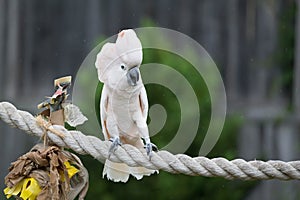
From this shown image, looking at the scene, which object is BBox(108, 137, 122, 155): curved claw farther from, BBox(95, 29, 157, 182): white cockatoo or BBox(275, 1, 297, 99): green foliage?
BBox(275, 1, 297, 99): green foliage

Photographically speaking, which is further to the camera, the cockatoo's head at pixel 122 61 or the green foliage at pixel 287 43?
the green foliage at pixel 287 43

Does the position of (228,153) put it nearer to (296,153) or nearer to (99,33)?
(296,153)

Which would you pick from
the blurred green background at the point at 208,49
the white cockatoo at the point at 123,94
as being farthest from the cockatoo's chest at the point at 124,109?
the blurred green background at the point at 208,49

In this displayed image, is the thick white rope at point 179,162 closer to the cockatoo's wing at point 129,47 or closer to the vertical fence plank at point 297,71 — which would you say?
the cockatoo's wing at point 129,47

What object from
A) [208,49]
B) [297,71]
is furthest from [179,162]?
[208,49]

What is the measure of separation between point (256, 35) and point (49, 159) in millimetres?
2512

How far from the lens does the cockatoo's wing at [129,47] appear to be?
1422 millimetres

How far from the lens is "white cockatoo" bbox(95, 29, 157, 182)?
4.70 ft

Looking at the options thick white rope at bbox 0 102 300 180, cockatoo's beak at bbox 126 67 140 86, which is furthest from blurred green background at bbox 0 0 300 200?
cockatoo's beak at bbox 126 67 140 86

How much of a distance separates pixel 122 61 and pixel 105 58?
0.04m

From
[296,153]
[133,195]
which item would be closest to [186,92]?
[133,195]

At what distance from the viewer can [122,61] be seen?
1444 millimetres

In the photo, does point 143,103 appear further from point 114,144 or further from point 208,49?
point 208,49

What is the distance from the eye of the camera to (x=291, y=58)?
374 centimetres
